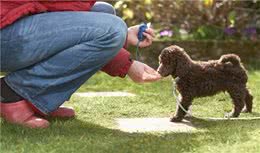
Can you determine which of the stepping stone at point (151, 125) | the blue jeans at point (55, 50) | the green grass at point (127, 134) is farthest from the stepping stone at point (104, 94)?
the blue jeans at point (55, 50)

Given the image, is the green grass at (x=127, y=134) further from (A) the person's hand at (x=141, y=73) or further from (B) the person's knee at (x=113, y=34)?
(B) the person's knee at (x=113, y=34)

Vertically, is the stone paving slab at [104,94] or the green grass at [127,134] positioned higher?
the green grass at [127,134]

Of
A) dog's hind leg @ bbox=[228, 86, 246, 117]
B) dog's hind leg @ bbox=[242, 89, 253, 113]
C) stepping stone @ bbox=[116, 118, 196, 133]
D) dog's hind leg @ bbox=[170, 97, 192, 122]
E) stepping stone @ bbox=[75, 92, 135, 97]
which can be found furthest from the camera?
stepping stone @ bbox=[75, 92, 135, 97]

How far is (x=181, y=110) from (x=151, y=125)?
0.81ft

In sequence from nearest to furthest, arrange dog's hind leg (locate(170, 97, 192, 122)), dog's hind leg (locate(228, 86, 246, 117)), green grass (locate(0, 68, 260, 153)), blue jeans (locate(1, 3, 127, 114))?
green grass (locate(0, 68, 260, 153)) → blue jeans (locate(1, 3, 127, 114)) → dog's hind leg (locate(170, 97, 192, 122)) → dog's hind leg (locate(228, 86, 246, 117))

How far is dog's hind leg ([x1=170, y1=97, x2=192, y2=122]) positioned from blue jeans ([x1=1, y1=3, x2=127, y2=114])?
0.61m

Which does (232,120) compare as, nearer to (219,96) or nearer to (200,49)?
(219,96)

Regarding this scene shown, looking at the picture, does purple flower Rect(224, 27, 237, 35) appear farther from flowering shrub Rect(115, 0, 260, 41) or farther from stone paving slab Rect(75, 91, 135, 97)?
stone paving slab Rect(75, 91, 135, 97)

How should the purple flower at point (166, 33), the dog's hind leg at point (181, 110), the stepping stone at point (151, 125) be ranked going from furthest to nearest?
the purple flower at point (166, 33), the dog's hind leg at point (181, 110), the stepping stone at point (151, 125)

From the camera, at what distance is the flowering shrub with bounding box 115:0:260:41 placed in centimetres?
705

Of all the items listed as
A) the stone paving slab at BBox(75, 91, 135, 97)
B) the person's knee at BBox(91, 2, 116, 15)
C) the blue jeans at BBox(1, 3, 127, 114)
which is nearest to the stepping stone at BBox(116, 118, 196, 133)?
the blue jeans at BBox(1, 3, 127, 114)

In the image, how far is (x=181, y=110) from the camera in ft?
12.2

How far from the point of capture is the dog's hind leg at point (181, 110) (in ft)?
12.1

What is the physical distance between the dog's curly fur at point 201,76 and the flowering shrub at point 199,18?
10.6ft
